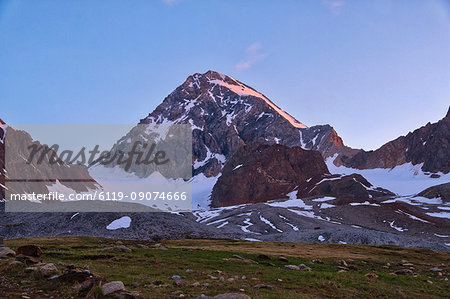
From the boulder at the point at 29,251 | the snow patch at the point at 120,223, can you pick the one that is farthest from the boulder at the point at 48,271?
the snow patch at the point at 120,223

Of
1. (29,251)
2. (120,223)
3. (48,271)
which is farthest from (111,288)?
(120,223)

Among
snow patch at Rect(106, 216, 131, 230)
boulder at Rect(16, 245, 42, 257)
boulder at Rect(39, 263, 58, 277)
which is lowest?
snow patch at Rect(106, 216, 131, 230)

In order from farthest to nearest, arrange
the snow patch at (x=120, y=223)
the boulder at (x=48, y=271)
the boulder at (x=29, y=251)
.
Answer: the snow patch at (x=120, y=223), the boulder at (x=29, y=251), the boulder at (x=48, y=271)

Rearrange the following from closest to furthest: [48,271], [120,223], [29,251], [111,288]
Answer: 1. [111,288]
2. [48,271]
3. [29,251]
4. [120,223]

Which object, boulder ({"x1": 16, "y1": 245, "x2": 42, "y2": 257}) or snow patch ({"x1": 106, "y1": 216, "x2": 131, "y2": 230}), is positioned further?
snow patch ({"x1": 106, "y1": 216, "x2": 131, "y2": 230})

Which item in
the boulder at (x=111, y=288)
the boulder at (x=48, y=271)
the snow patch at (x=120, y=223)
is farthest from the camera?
the snow patch at (x=120, y=223)

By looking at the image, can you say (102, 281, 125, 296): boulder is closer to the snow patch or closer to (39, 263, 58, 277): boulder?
(39, 263, 58, 277): boulder

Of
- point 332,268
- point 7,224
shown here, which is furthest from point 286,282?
point 7,224

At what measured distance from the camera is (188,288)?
72.6 feet

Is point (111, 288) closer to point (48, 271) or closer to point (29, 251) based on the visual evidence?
point (48, 271)

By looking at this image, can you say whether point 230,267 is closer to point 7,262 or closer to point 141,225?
point 7,262

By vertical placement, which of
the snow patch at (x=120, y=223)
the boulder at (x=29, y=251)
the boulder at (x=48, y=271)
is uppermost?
the boulder at (x=48, y=271)

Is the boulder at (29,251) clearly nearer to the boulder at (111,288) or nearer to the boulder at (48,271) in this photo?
the boulder at (48,271)

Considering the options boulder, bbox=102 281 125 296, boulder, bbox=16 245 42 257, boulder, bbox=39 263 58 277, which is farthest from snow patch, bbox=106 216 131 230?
boulder, bbox=102 281 125 296
